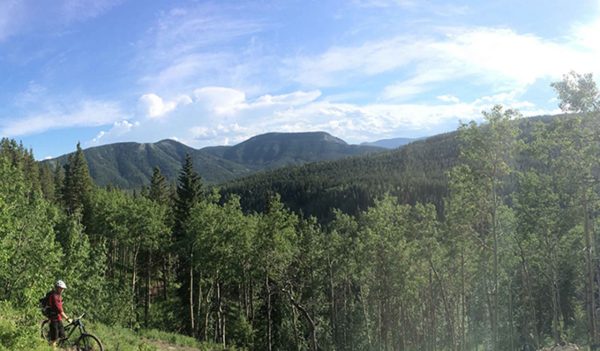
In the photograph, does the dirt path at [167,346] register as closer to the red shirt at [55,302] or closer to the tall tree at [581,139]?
the red shirt at [55,302]

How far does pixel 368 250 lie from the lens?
41.3 metres

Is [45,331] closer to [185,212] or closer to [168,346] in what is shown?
[168,346]

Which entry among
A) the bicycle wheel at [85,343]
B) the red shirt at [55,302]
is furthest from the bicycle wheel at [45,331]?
the bicycle wheel at [85,343]

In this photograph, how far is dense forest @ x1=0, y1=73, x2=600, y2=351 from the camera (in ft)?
82.8

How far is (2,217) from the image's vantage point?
1520cm

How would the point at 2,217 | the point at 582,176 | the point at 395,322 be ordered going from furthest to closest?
the point at 395,322
the point at 582,176
the point at 2,217

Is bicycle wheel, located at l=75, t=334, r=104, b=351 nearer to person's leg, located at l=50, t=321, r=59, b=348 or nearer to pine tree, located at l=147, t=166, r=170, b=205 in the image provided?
person's leg, located at l=50, t=321, r=59, b=348

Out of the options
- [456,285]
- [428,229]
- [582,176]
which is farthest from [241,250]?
[582,176]

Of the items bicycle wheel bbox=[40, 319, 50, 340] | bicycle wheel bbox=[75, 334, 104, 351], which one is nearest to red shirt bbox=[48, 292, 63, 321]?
bicycle wheel bbox=[75, 334, 104, 351]

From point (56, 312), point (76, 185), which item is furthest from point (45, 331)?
point (76, 185)

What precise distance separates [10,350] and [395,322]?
46605 mm

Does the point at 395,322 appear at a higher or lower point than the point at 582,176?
lower

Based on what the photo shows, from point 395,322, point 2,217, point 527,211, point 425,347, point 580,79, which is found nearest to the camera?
point 2,217

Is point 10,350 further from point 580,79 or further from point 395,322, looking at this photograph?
point 395,322
